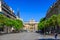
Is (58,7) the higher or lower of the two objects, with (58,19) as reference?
higher

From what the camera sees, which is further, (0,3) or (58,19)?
(0,3)

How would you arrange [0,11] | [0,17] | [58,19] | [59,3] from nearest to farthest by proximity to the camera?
[58,19] < [0,17] < [59,3] < [0,11]

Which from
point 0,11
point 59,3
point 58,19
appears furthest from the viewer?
point 0,11

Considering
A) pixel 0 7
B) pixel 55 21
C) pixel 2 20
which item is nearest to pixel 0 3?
pixel 0 7

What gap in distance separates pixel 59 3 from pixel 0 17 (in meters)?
32.5

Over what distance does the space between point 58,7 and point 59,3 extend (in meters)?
2.98

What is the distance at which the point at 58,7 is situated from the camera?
4304 inches

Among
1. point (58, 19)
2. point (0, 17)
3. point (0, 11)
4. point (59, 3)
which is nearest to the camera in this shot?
point (58, 19)

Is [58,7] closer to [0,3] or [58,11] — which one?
[58,11]

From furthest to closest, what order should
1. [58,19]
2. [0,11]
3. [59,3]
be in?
[0,11] < [59,3] < [58,19]

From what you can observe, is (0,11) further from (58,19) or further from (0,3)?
(58,19)

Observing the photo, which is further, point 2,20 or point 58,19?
point 2,20

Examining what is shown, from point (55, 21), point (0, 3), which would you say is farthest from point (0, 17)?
point (0, 3)

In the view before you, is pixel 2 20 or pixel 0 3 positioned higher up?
pixel 0 3
